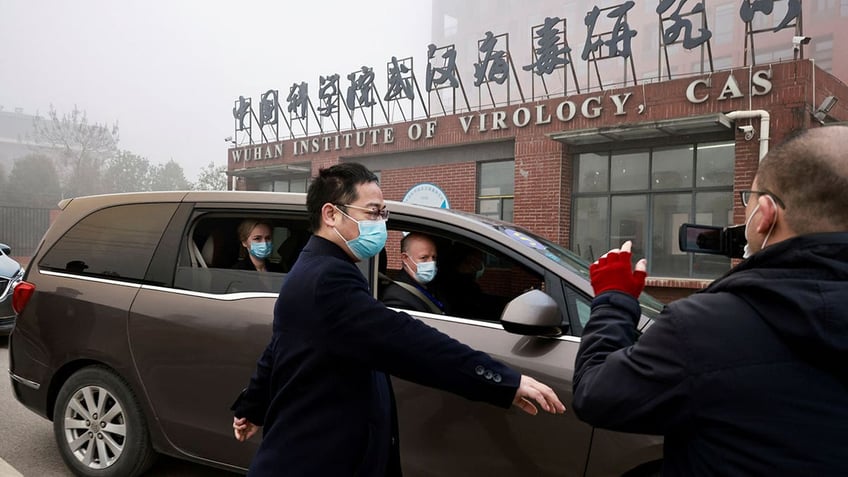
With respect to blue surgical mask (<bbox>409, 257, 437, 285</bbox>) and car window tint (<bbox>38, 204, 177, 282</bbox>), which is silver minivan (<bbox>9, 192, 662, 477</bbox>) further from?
blue surgical mask (<bbox>409, 257, 437, 285</bbox>)

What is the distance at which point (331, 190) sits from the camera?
2.01m

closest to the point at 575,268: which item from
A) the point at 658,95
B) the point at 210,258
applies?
the point at 210,258

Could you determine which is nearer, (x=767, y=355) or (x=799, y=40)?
(x=767, y=355)

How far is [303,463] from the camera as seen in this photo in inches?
67.0

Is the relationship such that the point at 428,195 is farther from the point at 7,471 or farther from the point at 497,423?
the point at 497,423

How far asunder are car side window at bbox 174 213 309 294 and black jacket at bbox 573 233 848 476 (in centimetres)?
219

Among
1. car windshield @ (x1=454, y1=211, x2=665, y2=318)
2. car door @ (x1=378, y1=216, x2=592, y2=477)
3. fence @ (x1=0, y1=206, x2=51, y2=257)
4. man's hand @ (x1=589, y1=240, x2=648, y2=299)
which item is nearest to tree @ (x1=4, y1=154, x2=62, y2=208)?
fence @ (x1=0, y1=206, x2=51, y2=257)

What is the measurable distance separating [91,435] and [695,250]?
3446 mm

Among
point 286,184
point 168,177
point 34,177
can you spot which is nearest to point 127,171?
point 168,177

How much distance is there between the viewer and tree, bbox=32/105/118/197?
36.1 m

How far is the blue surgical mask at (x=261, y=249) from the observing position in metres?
3.52

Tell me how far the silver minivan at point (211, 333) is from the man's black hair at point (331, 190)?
74 centimetres

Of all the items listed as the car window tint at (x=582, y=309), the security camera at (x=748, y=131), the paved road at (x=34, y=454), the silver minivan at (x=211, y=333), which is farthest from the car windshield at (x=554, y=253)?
the security camera at (x=748, y=131)

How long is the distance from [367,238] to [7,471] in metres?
3.04
